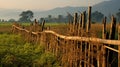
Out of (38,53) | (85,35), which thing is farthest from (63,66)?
(38,53)

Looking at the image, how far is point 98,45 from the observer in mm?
9266

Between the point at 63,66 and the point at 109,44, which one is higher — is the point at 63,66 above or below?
below

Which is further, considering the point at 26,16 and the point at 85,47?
the point at 26,16

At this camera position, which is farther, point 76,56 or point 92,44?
point 76,56

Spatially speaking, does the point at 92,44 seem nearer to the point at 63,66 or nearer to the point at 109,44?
the point at 109,44

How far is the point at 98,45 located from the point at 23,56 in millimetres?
8744

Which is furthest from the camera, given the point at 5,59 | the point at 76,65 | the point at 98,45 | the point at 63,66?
the point at 5,59

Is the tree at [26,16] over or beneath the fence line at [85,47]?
beneath

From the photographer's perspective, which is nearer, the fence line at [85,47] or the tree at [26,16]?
the fence line at [85,47]

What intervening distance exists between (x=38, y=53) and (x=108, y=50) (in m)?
10.1

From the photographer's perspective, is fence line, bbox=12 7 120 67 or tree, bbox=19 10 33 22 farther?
tree, bbox=19 10 33 22

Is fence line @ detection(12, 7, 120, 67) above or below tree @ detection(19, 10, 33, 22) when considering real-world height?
above

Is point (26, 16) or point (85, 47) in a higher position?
point (85, 47)

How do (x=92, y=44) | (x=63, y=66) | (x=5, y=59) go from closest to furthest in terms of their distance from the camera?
(x=92, y=44)
(x=63, y=66)
(x=5, y=59)
